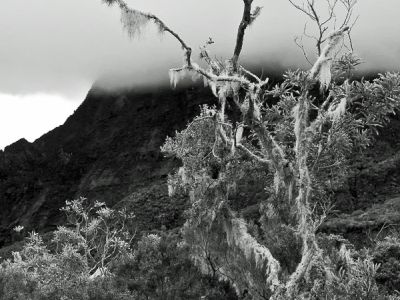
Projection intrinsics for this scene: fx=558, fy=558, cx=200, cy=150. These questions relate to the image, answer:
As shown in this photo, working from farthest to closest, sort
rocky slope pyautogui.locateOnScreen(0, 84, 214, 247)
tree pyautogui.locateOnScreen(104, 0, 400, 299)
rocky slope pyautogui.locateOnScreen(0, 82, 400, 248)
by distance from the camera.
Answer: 1. rocky slope pyautogui.locateOnScreen(0, 84, 214, 247)
2. rocky slope pyautogui.locateOnScreen(0, 82, 400, 248)
3. tree pyautogui.locateOnScreen(104, 0, 400, 299)

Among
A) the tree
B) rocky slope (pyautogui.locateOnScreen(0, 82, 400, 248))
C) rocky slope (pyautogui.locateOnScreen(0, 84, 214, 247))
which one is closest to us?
the tree

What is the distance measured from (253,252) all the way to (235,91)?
3.27 meters

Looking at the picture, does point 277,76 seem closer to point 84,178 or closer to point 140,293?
point 84,178

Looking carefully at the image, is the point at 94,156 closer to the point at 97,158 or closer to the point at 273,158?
the point at 97,158

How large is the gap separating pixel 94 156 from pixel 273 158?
110 metres

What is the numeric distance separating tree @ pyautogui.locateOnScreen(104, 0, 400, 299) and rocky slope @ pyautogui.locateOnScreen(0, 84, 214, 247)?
263ft

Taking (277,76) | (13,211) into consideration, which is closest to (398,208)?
(277,76)

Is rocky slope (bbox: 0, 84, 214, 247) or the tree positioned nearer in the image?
the tree

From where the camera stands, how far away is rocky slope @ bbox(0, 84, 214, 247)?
344ft

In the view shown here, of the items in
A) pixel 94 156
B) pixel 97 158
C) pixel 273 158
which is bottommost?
pixel 273 158

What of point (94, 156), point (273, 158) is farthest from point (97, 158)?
point (273, 158)

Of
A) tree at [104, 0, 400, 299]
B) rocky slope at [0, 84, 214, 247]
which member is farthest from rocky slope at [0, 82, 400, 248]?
tree at [104, 0, 400, 299]

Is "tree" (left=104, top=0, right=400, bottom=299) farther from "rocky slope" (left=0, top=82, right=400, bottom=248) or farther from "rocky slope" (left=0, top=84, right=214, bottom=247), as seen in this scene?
"rocky slope" (left=0, top=84, right=214, bottom=247)

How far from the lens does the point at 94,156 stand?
386 feet
